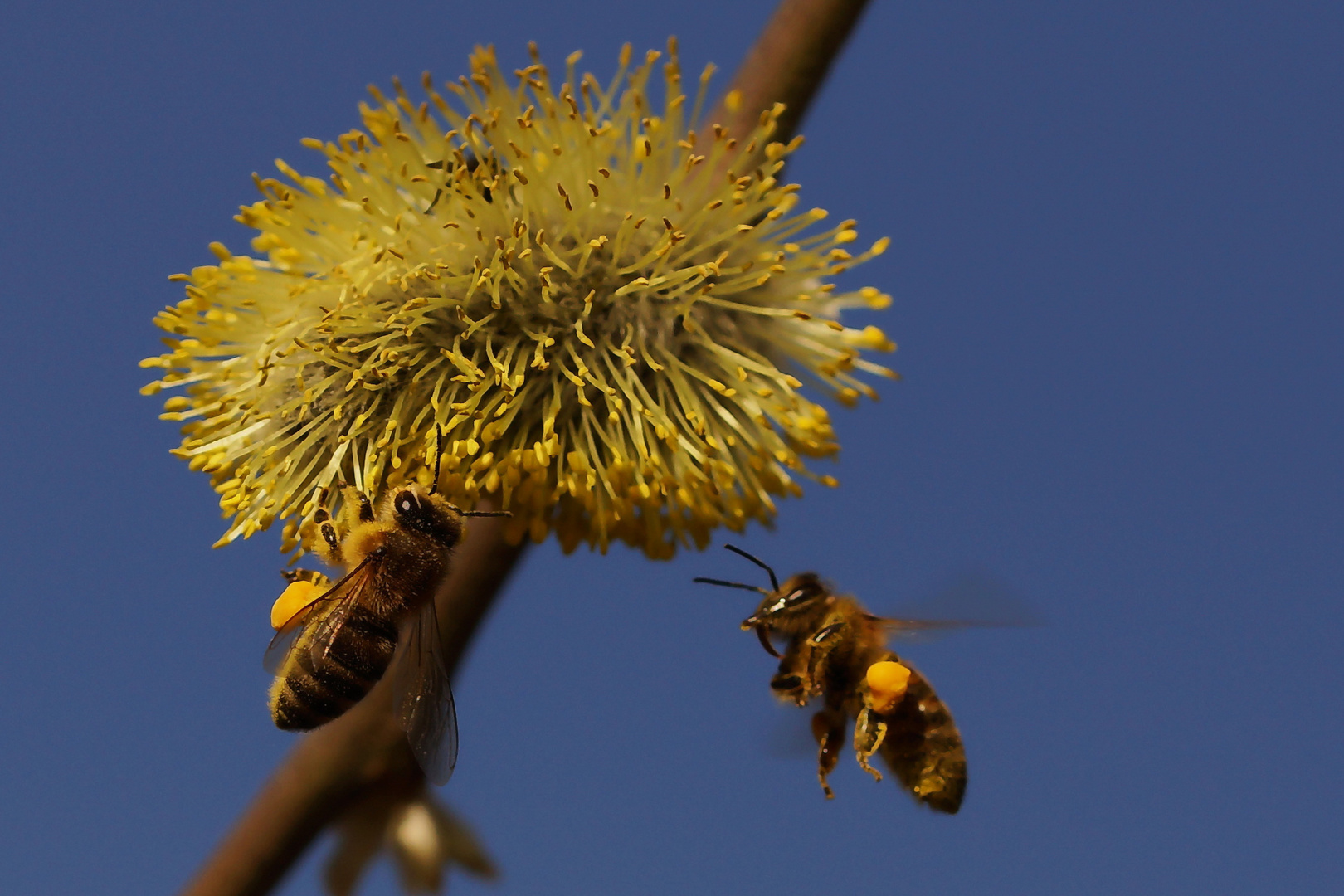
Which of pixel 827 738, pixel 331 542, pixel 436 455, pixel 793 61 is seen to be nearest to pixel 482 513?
pixel 436 455

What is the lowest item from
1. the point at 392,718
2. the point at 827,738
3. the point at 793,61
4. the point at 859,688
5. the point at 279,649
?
the point at 392,718

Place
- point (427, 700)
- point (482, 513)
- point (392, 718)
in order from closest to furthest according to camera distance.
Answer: point (427, 700) → point (482, 513) → point (392, 718)

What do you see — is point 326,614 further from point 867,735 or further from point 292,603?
point 867,735

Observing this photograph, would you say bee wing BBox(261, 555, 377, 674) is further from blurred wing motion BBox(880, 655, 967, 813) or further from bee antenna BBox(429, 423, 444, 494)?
blurred wing motion BBox(880, 655, 967, 813)

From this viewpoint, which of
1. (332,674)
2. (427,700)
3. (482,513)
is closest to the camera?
(332,674)

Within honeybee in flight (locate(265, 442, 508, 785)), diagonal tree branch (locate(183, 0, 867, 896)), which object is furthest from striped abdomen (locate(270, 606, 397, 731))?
diagonal tree branch (locate(183, 0, 867, 896))
